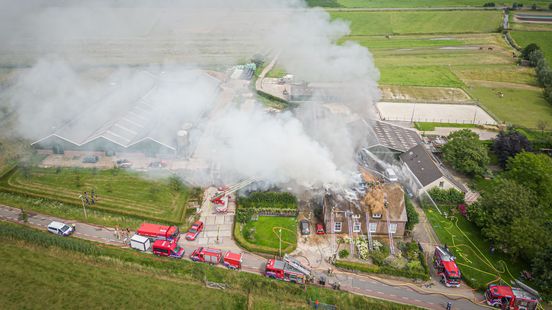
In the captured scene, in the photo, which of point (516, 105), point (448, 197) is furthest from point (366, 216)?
point (516, 105)

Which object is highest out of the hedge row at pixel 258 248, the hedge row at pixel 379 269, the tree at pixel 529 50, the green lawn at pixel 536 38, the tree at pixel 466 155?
the green lawn at pixel 536 38

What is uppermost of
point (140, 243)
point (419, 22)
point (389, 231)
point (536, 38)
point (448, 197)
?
point (419, 22)

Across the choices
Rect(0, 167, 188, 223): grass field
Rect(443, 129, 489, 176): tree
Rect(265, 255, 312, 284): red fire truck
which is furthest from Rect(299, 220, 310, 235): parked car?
Rect(443, 129, 489, 176): tree

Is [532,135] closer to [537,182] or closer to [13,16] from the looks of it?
[537,182]

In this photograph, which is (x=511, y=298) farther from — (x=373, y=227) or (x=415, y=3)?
(x=415, y=3)

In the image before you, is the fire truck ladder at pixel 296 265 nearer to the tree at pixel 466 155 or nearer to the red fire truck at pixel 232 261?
the red fire truck at pixel 232 261

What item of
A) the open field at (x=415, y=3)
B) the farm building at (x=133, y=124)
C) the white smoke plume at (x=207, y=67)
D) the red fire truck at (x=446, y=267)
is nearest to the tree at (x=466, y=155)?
the white smoke plume at (x=207, y=67)

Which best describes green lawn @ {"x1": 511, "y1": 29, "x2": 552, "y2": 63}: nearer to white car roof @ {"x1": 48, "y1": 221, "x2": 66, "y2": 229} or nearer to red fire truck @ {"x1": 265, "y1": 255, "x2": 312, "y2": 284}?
red fire truck @ {"x1": 265, "y1": 255, "x2": 312, "y2": 284}
